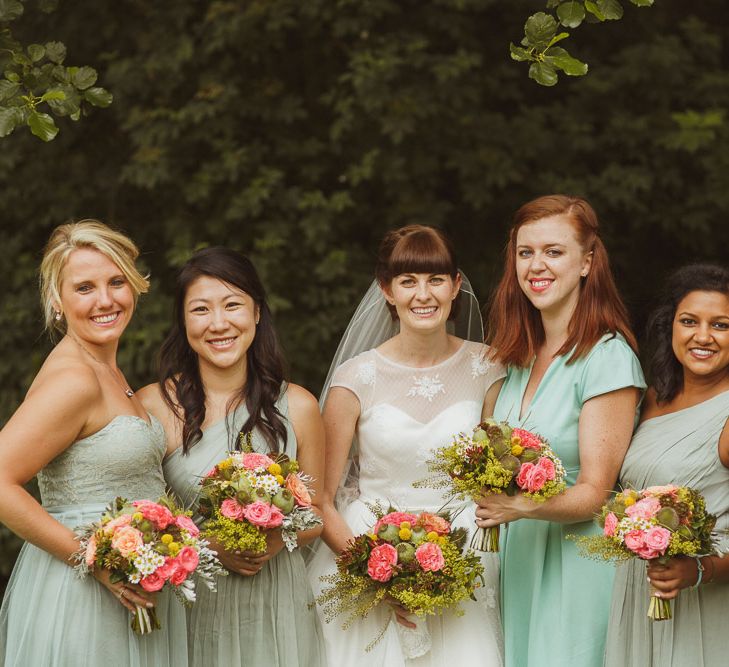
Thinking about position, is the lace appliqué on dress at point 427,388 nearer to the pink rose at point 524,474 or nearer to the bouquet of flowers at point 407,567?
the bouquet of flowers at point 407,567

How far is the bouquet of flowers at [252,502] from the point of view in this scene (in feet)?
14.3

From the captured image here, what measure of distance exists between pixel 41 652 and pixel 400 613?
5.00ft

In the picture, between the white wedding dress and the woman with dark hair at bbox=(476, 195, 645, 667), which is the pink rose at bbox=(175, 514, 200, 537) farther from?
the woman with dark hair at bbox=(476, 195, 645, 667)

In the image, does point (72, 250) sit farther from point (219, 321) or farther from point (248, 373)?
point (248, 373)

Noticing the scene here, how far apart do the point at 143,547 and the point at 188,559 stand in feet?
0.64

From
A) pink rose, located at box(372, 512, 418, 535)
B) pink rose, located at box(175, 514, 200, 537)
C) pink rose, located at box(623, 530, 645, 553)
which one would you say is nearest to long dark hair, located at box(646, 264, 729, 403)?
pink rose, located at box(623, 530, 645, 553)

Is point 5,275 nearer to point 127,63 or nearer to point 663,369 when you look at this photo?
point 127,63

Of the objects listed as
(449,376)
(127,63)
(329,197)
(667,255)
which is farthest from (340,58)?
(449,376)

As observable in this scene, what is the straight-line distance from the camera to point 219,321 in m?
4.96

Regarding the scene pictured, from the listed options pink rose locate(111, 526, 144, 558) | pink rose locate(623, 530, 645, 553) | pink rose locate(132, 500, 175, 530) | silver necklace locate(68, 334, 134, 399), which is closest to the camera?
pink rose locate(111, 526, 144, 558)

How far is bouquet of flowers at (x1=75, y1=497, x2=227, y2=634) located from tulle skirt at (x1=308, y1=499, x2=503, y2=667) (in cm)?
114

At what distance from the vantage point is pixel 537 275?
A: 5.08 meters

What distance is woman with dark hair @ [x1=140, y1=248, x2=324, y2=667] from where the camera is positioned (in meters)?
4.84

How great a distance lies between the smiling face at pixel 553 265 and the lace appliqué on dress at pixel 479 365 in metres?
0.46
